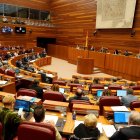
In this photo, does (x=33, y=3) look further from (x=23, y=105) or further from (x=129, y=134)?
(x=129, y=134)

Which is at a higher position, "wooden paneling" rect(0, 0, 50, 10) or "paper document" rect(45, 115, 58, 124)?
"wooden paneling" rect(0, 0, 50, 10)

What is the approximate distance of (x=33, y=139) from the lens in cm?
250

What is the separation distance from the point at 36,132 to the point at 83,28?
46.7 ft

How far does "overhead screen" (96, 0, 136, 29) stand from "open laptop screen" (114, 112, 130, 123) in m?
9.26

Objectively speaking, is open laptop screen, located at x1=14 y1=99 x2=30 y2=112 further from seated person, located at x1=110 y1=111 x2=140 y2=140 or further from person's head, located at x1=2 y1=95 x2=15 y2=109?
seated person, located at x1=110 y1=111 x2=140 y2=140

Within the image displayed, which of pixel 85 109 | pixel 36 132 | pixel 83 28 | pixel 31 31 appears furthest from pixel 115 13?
pixel 36 132

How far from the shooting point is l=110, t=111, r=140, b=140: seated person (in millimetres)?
2441

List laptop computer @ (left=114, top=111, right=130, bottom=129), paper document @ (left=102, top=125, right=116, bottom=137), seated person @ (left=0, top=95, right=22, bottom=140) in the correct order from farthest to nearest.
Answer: laptop computer @ (left=114, top=111, right=130, bottom=129) → paper document @ (left=102, top=125, right=116, bottom=137) → seated person @ (left=0, top=95, right=22, bottom=140)

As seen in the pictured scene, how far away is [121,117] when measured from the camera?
11.2 ft

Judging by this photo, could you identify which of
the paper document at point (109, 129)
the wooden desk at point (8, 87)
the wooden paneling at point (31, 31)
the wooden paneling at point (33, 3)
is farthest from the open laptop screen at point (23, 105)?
the wooden paneling at point (33, 3)

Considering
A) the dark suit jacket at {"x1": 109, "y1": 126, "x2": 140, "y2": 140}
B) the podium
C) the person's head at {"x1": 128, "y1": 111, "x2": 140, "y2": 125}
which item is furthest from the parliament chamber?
the person's head at {"x1": 128, "y1": 111, "x2": 140, "y2": 125}

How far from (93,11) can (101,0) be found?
1.21 meters

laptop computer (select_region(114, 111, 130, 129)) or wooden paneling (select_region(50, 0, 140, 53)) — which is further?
wooden paneling (select_region(50, 0, 140, 53))

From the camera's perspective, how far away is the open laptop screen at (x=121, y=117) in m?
3.38
